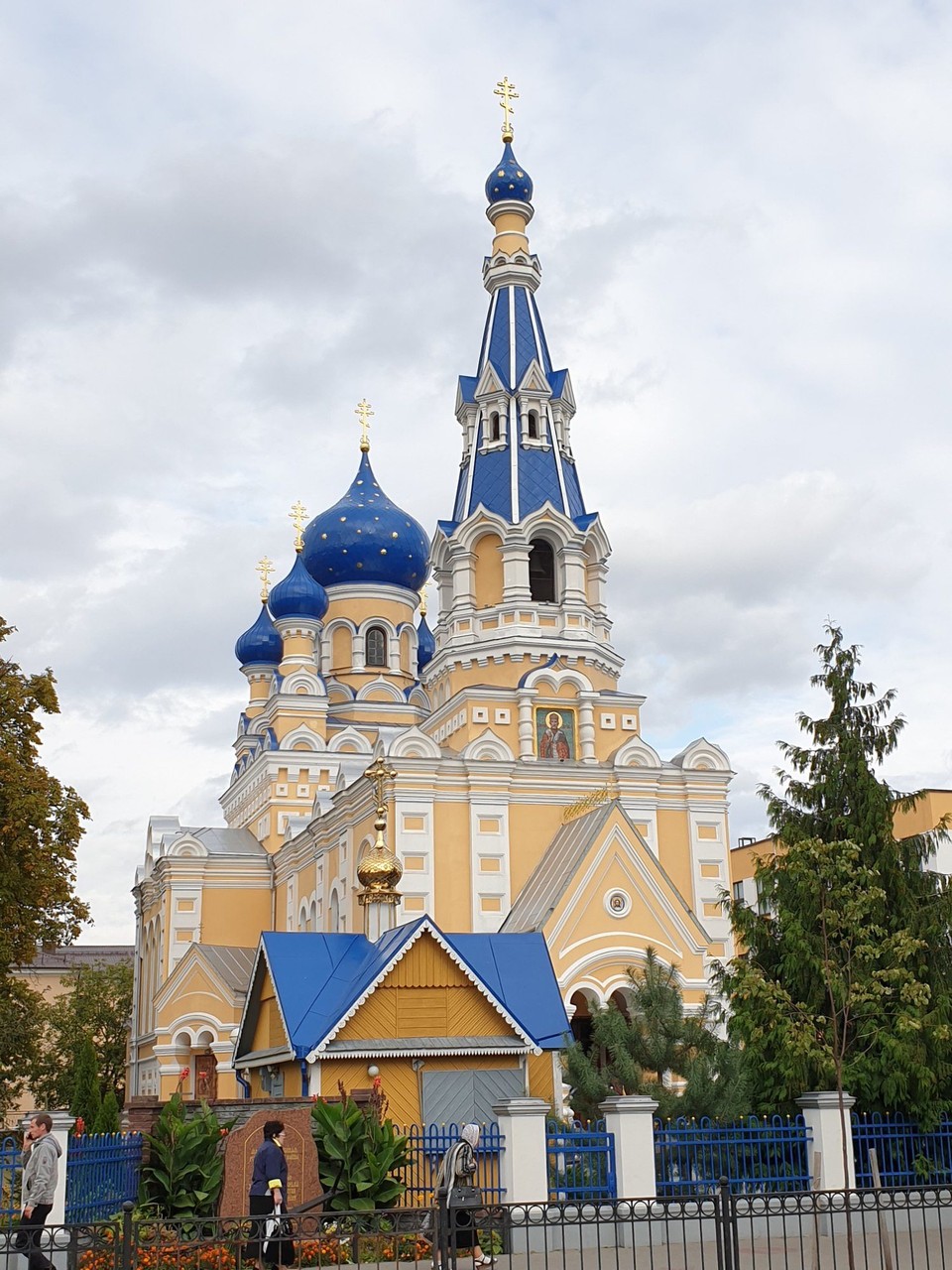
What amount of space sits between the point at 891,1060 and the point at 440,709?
16088mm

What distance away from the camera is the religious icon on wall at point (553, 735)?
2830 centimetres

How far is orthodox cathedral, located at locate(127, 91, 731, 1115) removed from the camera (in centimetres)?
1589

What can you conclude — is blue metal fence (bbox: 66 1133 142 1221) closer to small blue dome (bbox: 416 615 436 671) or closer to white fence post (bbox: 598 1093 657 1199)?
white fence post (bbox: 598 1093 657 1199)

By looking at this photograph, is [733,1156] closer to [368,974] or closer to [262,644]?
[368,974]

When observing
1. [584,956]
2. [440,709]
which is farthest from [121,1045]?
[584,956]

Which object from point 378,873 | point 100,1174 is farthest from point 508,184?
point 100,1174

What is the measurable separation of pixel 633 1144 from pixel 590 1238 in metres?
0.86

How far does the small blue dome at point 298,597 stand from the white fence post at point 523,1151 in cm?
2737

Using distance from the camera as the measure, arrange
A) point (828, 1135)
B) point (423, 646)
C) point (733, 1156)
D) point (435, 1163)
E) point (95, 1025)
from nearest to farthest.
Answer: point (435, 1163) → point (733, 1156) → point (828, 1135) → point (95, 1025) → point (423, 646)

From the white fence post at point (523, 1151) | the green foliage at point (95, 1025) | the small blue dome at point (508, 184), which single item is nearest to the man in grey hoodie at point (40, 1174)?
the white fence post at point (523, 1151)

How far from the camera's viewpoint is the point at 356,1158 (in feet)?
38.8

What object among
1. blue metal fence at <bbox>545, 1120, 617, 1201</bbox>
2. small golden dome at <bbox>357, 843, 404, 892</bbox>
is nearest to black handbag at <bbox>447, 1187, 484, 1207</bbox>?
blue metal fence at <bbox>545, 1120, 617, 1201</bbox>

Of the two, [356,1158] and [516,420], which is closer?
[356,1158]

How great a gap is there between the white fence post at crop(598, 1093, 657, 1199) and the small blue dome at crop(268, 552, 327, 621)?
89.0 ft
